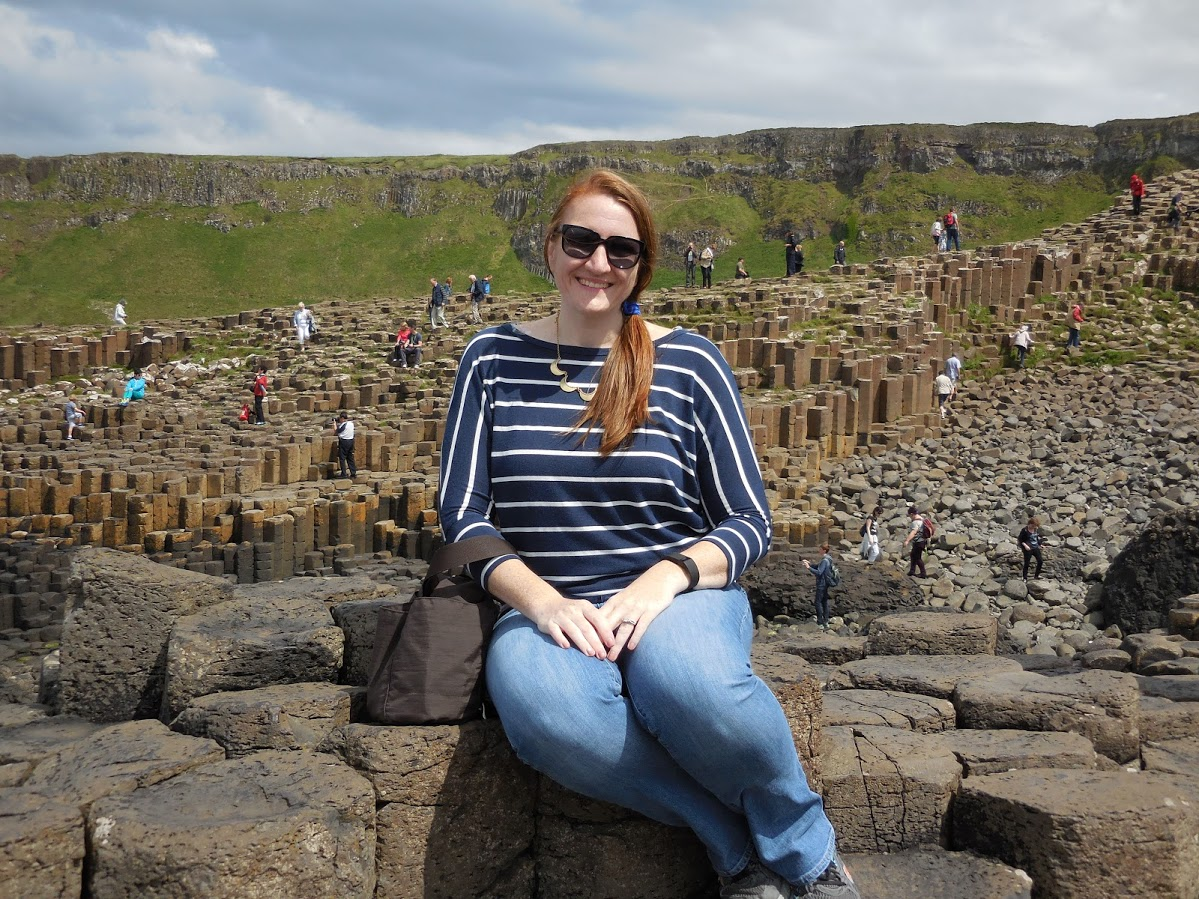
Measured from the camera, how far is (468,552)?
3.98m

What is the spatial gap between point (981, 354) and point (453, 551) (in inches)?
1292

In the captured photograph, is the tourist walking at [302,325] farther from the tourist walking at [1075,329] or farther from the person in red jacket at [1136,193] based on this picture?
the person in red jacket at [1136,193]

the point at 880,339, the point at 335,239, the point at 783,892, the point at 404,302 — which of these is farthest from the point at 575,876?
the point at 335,239

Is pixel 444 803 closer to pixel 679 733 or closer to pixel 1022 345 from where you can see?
pixel 679 733

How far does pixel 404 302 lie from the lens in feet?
146

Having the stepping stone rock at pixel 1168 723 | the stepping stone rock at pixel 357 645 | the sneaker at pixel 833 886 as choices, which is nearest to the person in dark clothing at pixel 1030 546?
the stepping stone rock at pixel 1168 723

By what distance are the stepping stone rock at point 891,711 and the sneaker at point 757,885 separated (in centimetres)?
166

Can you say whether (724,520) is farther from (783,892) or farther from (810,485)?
(810,485)

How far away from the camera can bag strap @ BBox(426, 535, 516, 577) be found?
13.0ft

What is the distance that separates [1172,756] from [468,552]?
406 centimetres

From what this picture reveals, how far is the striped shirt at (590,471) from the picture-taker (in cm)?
405

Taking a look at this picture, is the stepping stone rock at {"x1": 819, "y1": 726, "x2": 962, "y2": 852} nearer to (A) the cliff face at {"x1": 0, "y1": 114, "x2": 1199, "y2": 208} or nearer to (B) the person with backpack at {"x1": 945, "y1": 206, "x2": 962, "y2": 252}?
(B) the person with backpack at {"x1": 945, "y1": 206, "x2": 962, "y2": 252}

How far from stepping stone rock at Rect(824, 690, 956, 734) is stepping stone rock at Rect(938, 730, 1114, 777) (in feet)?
0.92

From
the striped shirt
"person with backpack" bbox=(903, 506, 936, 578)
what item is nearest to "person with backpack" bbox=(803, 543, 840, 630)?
"person with backpack" bbox=(903, 506, 936, 578)
